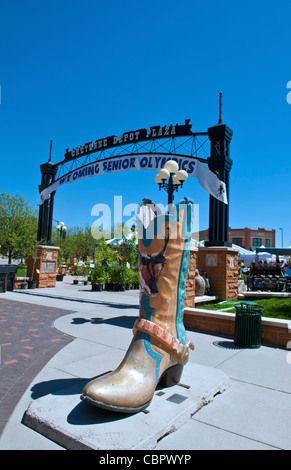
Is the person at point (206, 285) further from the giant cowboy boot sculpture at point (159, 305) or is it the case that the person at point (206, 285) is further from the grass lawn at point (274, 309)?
the giant cowboy boot sculpture at point (159, 305)

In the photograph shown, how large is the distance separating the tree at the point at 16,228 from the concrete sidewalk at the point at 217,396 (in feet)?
24.7

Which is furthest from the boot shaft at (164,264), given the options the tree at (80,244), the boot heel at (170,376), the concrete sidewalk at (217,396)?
the tree at (80,244)

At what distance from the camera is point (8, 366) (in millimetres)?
4363

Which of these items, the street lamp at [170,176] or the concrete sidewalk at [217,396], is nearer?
the concrete sidewalk at [217,396]

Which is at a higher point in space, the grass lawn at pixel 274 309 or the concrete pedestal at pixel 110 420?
the grass lawn at pixel 274 309

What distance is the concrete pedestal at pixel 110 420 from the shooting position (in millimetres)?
2209

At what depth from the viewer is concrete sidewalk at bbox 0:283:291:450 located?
247cm

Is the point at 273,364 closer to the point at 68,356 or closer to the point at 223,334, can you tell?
the point at 223,334

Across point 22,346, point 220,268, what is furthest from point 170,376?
point 220,268

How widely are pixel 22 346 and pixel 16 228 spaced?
10.1m

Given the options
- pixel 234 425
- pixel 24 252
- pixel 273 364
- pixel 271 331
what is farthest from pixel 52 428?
pixel 24 252

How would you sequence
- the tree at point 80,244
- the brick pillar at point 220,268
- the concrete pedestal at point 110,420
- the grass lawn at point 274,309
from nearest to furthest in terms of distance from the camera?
1. the concrete pedestal at point 110,420
2. the grass lawn at point 274,309
3. the brick pillar at point 220,268
4. the tree at point 80,244

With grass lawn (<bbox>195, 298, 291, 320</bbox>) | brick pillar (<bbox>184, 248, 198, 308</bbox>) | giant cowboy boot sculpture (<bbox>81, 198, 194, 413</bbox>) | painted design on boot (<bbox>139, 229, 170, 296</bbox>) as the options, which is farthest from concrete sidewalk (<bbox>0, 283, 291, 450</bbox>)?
grass lawn (<bbox>195, 298, 291, 320</bbox>)
